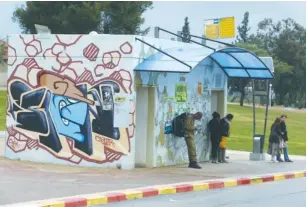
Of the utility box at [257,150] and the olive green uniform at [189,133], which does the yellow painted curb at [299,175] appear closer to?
the olive green uniform at [189,133]

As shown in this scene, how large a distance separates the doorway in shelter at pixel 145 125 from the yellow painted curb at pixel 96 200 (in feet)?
17.0

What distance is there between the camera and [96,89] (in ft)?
52.3

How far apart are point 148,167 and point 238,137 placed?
18.2m

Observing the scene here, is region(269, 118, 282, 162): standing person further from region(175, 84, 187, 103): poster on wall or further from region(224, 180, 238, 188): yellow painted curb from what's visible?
region(224, 180, 238, 188): yellow painted curb

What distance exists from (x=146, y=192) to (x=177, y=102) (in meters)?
5.46

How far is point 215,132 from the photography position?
61.1ft

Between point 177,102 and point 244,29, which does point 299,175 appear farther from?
point 244,29

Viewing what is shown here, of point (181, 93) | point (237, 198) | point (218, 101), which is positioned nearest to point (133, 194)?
point (237, 198)

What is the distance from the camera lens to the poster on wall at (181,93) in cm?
Answer: 1728

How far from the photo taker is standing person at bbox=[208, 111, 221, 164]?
18578mm

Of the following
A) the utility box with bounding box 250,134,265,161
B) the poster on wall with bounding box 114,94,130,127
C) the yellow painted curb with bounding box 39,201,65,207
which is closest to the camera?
the yellow painted curb with bounding box 39,201,65,207

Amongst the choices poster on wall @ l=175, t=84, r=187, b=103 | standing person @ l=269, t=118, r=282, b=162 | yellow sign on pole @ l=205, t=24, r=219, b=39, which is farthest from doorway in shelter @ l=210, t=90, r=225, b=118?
poster on wall @ l=175, t=84, r=187, b=103

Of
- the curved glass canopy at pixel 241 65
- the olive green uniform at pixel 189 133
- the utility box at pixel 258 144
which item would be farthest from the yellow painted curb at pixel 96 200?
the utility box at pixel 258 144

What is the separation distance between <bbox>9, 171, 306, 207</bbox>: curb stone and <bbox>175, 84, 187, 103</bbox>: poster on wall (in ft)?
10.1
